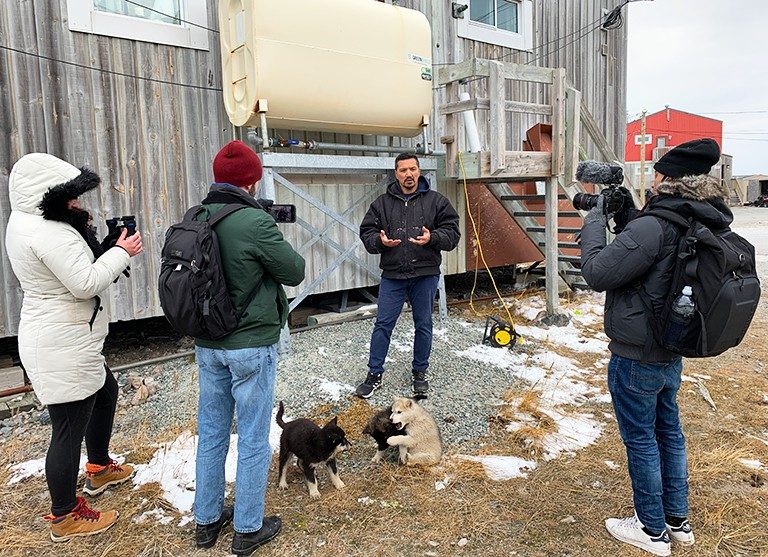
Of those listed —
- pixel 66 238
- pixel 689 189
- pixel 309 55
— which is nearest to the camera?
pixel 689 189

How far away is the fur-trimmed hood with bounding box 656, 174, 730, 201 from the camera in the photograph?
2443 millimetres

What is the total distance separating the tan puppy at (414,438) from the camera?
3.53m

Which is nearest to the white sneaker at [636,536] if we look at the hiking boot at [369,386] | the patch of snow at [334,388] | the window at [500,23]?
the hiking boot at [369,386]

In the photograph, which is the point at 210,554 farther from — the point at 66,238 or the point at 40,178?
the point at 40,178

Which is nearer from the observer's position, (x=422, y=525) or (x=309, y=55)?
(x=422, y=525)

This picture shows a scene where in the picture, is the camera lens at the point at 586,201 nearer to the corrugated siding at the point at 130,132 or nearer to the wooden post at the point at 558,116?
the corrugated siding at the point at 130,132

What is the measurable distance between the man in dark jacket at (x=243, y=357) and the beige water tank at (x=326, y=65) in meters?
2.76

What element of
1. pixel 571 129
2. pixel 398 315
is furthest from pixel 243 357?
pixel 571 129

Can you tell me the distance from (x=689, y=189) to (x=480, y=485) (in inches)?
81.0

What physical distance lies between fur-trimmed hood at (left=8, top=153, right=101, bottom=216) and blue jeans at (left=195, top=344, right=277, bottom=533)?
97 centimetres

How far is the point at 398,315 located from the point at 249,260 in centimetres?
230

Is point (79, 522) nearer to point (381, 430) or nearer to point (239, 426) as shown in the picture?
point (239, 426)

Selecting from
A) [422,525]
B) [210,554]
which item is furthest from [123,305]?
[422,525]

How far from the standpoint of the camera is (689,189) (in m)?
2.45
